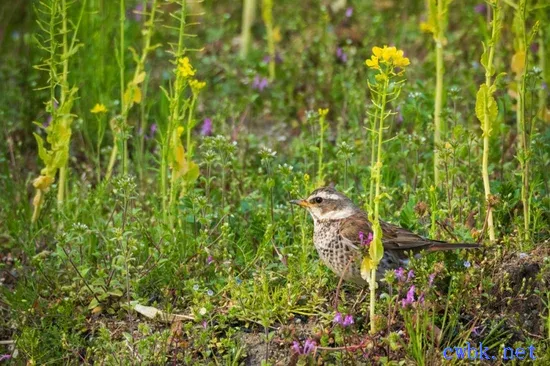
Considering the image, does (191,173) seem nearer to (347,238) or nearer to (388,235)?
(347,238)

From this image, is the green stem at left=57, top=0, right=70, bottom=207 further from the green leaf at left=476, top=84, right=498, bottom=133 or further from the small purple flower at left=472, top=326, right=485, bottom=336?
the small purple flower at left=472, top=326, right=485, bottom=336

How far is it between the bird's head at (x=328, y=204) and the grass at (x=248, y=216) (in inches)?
3.8

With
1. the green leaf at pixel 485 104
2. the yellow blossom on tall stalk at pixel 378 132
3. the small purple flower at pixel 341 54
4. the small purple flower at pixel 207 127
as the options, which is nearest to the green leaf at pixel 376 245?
the yellow blossom on tall stalk at pixel 378 132

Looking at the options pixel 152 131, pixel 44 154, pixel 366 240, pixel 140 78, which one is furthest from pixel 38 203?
pixel 366 240

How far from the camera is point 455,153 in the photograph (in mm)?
5512

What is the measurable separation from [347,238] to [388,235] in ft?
0.69

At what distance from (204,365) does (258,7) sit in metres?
5.93

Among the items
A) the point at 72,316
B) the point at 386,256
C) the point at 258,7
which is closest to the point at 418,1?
the point at 258,7

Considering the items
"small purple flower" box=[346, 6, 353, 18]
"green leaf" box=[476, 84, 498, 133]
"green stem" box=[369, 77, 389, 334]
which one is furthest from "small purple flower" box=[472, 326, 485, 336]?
"small purple flower" box=[346, 6, 353, 18]

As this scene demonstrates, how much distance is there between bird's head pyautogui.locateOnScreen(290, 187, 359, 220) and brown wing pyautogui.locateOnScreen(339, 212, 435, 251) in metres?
0.07

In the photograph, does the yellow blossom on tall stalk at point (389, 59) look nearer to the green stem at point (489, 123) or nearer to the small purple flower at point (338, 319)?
the green stem at point (489, 123)

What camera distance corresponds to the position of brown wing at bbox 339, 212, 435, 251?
5.00 metres

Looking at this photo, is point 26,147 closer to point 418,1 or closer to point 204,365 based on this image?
point 204,365

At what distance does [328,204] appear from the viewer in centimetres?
534
